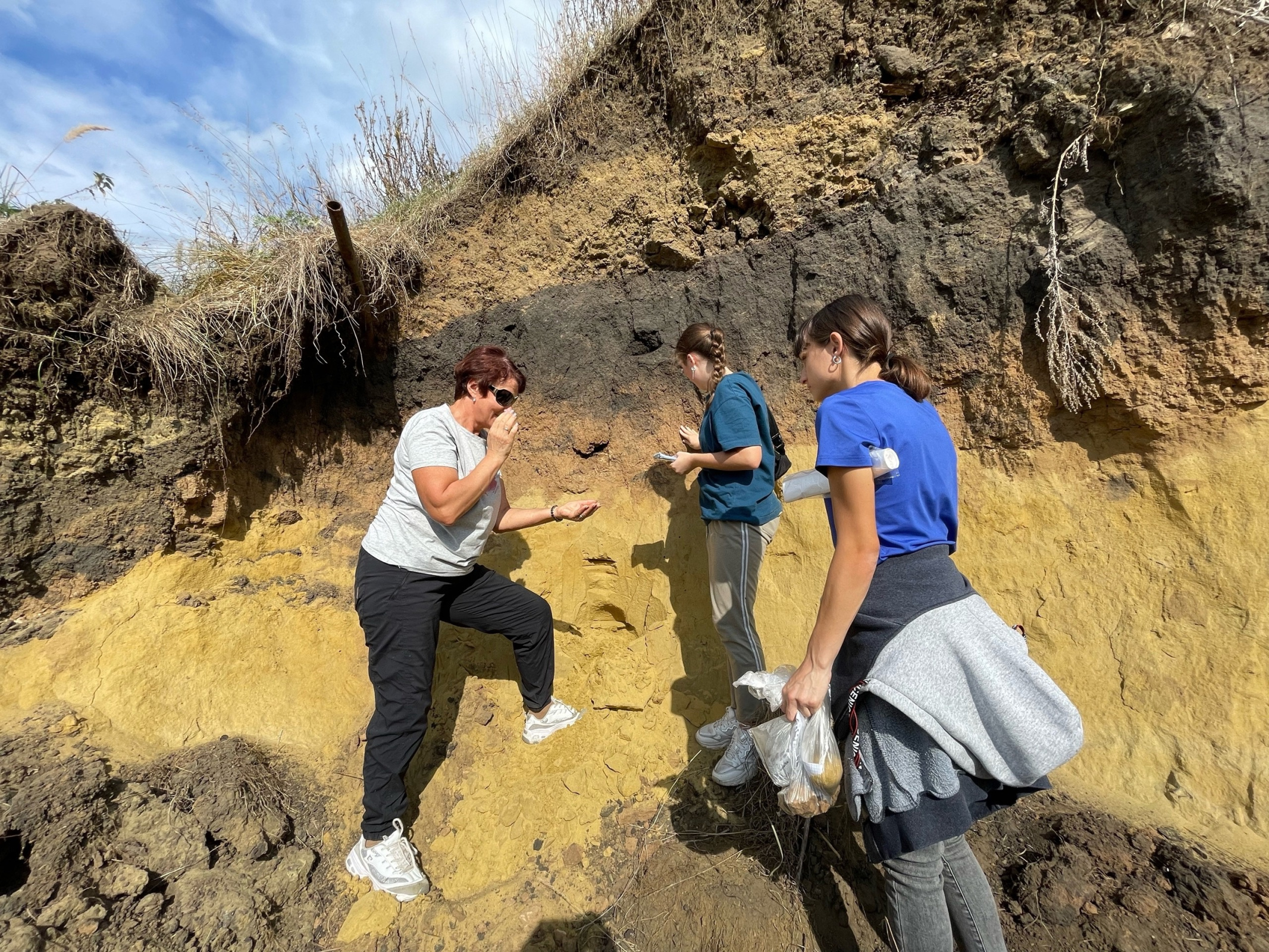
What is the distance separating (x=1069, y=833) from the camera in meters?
2.22

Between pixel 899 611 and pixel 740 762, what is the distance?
158 cm

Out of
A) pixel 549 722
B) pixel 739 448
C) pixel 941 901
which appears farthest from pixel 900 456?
pixel 549 722

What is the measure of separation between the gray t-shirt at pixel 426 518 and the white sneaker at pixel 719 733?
1.52 meters

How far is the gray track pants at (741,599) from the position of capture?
264cm

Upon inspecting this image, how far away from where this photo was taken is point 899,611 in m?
1.56

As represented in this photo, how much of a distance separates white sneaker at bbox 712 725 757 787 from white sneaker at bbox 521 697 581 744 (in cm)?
94

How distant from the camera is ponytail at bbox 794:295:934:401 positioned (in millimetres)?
1752

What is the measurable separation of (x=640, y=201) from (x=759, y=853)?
3.88 m

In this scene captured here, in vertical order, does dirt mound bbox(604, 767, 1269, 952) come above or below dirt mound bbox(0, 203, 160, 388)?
below

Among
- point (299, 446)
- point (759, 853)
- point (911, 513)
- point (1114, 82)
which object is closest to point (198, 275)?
point (299, 446)

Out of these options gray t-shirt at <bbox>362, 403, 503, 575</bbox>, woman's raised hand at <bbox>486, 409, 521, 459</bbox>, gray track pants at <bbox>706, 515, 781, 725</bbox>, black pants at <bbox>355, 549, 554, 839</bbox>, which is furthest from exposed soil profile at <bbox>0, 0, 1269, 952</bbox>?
woman's raised hand at <bbox>486, 409, 521, 459</bbox>

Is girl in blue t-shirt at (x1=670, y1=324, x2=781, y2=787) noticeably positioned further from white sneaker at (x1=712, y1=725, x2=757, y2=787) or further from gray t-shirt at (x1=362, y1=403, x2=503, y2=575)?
gray t-shirt at (x1=362, y1=403, x2=503, y2=575)

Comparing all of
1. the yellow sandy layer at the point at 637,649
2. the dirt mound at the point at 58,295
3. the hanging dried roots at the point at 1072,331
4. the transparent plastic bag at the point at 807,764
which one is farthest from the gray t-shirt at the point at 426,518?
the hanging dried roots at the point at 1072,331

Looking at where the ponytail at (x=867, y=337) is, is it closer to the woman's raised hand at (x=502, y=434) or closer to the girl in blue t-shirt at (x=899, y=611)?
Result: the girl in blue t-shirt at (x=899, y=611)
